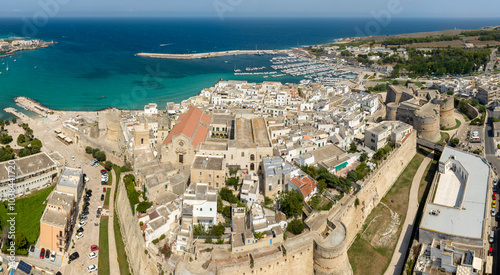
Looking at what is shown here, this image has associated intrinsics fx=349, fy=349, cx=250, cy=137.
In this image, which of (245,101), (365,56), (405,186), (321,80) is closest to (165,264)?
(405,186)

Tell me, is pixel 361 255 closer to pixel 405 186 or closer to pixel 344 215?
pixel 344 215

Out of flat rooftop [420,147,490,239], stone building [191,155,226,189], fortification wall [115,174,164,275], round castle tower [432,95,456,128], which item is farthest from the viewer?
round castle tower [432,95,456,128]

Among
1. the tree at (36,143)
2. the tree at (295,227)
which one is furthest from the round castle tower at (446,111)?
the tree at (36,143)

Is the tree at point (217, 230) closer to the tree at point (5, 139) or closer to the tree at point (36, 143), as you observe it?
the tree at point (36, 143)

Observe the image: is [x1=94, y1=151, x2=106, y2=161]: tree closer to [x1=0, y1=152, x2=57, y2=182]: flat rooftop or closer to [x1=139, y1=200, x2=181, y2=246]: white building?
[x1=0, y1=152, x2=57, y2=182]: flat rooftop

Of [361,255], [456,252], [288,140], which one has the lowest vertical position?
[361,255]

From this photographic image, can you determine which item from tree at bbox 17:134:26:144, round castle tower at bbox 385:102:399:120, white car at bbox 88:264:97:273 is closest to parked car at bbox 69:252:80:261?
white car at bbox 88:264:97:273

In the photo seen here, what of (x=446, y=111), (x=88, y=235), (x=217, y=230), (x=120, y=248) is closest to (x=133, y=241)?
(x=120, y=248)
